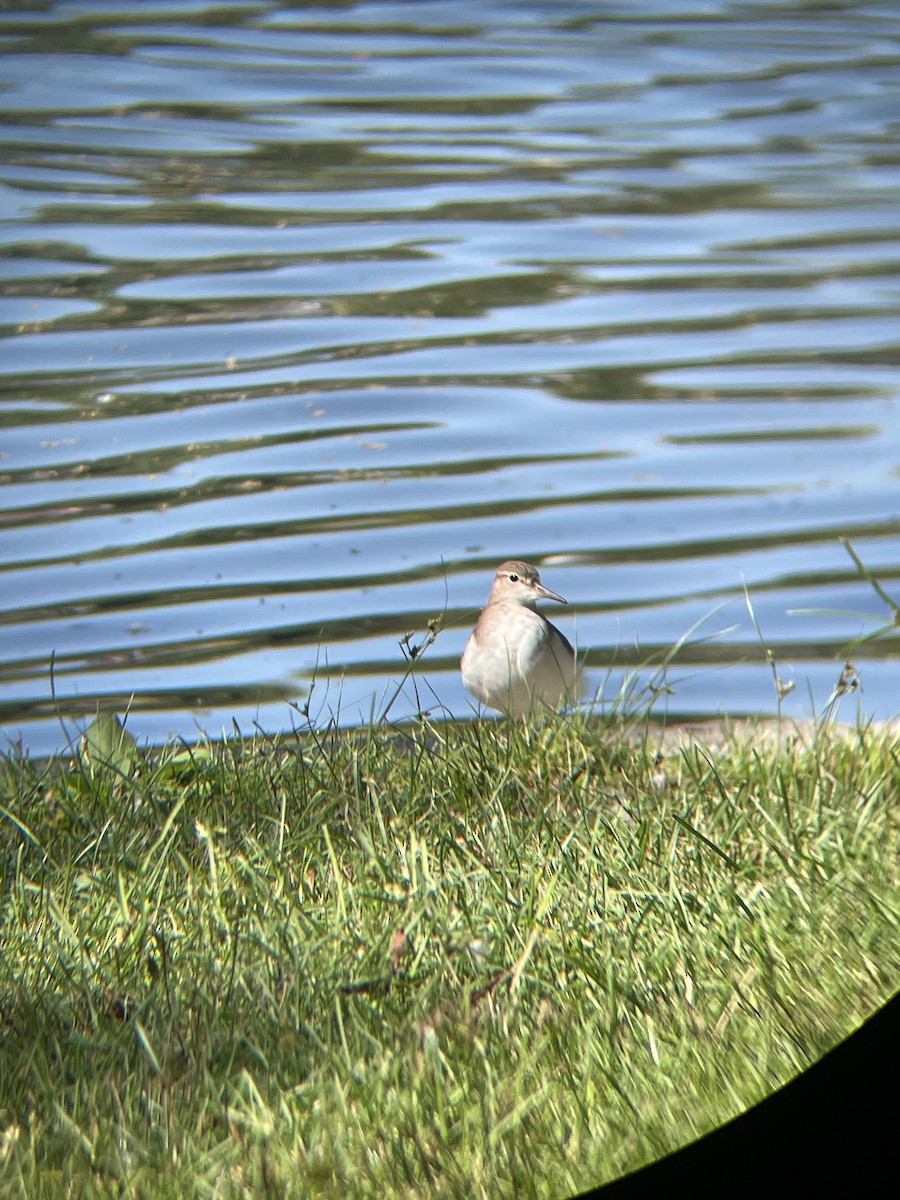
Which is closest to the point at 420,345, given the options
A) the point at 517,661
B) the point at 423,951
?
the point at 517,661

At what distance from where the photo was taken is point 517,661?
4.33 m

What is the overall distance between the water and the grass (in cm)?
34

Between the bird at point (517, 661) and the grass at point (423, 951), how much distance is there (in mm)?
469

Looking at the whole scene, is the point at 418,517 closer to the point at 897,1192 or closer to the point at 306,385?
the point at 306,385

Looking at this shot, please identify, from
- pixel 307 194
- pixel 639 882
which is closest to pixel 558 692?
pixel 639 882

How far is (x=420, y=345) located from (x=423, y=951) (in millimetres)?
6670

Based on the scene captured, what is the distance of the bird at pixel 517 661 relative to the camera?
4277 mm

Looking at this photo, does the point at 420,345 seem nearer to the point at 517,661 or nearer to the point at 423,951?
the point at 517,661

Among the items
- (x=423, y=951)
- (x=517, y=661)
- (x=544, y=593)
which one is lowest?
(x=423, y=951)

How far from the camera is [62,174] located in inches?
454

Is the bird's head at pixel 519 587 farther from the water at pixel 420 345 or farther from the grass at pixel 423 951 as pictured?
the grass at pixel 423 951

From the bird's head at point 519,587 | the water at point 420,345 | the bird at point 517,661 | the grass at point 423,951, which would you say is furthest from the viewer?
the water at point 420,345

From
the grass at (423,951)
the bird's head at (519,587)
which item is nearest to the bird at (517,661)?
the bird's head at (519,587)

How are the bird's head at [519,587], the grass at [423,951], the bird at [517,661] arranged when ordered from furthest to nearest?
the bird's head at [519,587] → the bird at [517,661] → the grass at [423,951]
